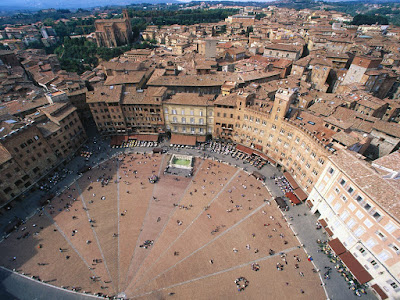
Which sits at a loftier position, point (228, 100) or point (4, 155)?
point (228, 100)

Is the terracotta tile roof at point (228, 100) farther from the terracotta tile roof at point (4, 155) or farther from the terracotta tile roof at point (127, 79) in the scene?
the terracotta tile roof at point (4, 155)

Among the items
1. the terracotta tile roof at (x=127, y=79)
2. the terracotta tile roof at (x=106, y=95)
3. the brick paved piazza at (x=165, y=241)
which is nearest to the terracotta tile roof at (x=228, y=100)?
the brick paved piazza at (x=165, y=241)

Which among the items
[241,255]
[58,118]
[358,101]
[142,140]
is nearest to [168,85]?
[142,140]

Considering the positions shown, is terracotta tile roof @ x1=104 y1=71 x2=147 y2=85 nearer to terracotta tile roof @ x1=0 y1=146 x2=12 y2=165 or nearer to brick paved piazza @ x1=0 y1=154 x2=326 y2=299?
brick paved piazza @ x1=0 y1=154 x2=326 y2=299

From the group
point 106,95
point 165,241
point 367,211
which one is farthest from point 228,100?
point 165,241

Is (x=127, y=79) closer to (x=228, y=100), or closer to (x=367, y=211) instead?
(x=228, y=100)

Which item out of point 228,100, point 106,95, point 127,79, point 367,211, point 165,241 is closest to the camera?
point 367,211

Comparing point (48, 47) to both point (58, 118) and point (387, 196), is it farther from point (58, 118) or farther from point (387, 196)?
point (387, 196)

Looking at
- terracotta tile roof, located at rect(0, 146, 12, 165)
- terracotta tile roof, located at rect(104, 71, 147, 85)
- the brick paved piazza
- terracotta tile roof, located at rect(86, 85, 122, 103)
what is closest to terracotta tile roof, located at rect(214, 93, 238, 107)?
the brick paved piazza
